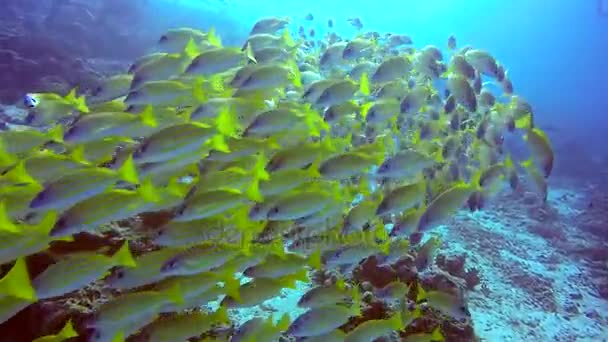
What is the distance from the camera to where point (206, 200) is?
10.2 ft

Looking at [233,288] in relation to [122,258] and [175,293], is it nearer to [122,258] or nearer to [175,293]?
[175,293]

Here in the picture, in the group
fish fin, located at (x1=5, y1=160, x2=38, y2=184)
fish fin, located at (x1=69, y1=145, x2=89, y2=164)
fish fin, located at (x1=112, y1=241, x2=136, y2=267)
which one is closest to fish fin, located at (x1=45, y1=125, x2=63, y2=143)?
fish fin, located at (x1=69, y1=145, x2=89, y2=164)

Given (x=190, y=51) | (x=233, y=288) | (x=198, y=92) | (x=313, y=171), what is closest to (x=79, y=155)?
(x=198, y=92)

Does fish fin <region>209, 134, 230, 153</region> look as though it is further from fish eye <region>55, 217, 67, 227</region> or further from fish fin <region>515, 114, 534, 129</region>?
fish fin <region>515, 114, 534, 129</region>

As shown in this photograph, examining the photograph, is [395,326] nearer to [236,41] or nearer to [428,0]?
[236,41]

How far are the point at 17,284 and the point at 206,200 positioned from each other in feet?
3.84

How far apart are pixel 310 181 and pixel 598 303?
7.39 m

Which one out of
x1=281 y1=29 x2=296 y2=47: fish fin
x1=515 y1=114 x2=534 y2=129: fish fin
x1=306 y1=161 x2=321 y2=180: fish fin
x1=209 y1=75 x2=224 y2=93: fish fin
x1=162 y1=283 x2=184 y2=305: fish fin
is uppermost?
x1=281 y1=29 x2=296 y2=47: fish fin

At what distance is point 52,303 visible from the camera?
3.55 m

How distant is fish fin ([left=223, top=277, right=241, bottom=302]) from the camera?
319cm

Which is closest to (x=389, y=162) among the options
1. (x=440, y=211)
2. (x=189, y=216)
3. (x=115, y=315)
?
(x=440, y=211)

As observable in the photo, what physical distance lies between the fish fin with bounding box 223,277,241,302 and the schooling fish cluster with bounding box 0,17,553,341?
13 mm

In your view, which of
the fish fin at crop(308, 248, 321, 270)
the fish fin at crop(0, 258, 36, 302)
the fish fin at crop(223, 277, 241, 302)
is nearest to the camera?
the fish fin at crop(0, 258, 36, 302)

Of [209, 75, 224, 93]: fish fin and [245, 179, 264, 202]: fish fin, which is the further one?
[209, 75, 224, 93]: fish fin
